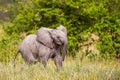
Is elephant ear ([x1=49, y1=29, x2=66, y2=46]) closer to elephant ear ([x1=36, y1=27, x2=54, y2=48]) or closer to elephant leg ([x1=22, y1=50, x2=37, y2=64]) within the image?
elephant ear ([x1=36, y1=27, x2=54, y2=48])

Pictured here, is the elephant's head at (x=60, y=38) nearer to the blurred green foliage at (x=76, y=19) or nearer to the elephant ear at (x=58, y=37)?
the elephant ear at (x=58, y=37)

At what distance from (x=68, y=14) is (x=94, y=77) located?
949cm

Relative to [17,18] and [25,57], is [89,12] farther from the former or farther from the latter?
[25,57]

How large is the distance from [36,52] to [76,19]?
19.7 feet

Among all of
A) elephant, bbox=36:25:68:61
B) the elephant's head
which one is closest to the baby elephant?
elephant, bbox=36:25:68:61

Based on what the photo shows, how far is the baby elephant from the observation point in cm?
1082

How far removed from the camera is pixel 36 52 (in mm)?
11008

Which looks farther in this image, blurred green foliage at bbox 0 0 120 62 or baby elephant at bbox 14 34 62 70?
blurred green foliage at bbox 0 0 120 62

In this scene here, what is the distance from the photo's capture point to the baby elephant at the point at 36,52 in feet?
35.5

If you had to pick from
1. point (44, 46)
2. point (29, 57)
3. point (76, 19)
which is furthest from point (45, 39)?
point (76, 19)

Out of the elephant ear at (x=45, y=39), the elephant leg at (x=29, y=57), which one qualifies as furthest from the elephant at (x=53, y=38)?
the elephant leg at (x=29, y=57)

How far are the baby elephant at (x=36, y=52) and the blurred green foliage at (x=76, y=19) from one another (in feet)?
15.3

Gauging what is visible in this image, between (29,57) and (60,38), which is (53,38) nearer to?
(60,38)

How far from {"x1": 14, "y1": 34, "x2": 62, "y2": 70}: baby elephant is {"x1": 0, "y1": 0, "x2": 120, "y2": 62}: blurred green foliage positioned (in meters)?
4.67
